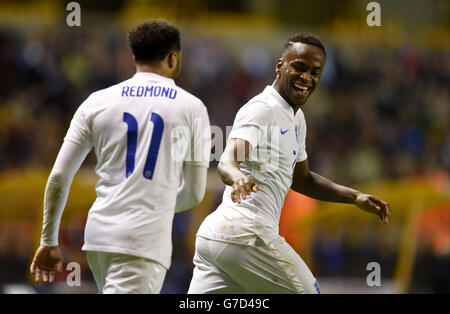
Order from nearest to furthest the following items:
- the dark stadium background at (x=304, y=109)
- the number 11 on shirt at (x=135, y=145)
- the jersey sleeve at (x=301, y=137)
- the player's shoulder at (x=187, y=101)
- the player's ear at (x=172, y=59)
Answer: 1. the number 11 on shirt at (x=135, y=145)
2. the player's shoulder at (x=187, y=101)
3. the player's ear at (x=172, y=59)
4. the jersey sleeve at (x=301, y=137)
5. the dark stadium background at (x=304, y=109)

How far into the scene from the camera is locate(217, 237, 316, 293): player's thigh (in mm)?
4070

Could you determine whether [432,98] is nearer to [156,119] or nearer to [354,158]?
[354,158]

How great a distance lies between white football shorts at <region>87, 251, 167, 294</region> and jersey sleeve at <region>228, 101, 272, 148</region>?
2.75 feet

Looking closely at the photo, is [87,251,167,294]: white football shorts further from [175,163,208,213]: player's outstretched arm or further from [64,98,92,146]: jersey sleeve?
[64,98,92,146]: jersey sleeve

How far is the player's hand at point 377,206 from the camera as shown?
4359 millimetres

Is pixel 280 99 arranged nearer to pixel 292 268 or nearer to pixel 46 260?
pixel 292 268

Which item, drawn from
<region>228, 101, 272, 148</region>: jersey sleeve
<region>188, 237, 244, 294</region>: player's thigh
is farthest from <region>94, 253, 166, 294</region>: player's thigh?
<region>228, 101, 272, 148</region>: jersey sleeve

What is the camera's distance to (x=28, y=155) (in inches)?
448

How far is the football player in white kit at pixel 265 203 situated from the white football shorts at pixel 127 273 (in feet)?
1.48

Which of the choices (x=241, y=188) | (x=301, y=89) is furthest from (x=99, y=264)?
(x=301, y=89)

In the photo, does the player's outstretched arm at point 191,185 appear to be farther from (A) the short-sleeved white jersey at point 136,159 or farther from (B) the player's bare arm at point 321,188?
(B) the player's bare arm at point 321,188

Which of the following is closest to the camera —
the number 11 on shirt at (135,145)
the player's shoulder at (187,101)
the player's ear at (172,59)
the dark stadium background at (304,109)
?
the number 11 on shirt at (135,145)

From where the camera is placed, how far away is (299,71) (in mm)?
4336

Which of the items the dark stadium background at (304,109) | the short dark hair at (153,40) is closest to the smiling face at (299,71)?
the short dark hair at (153,40)
